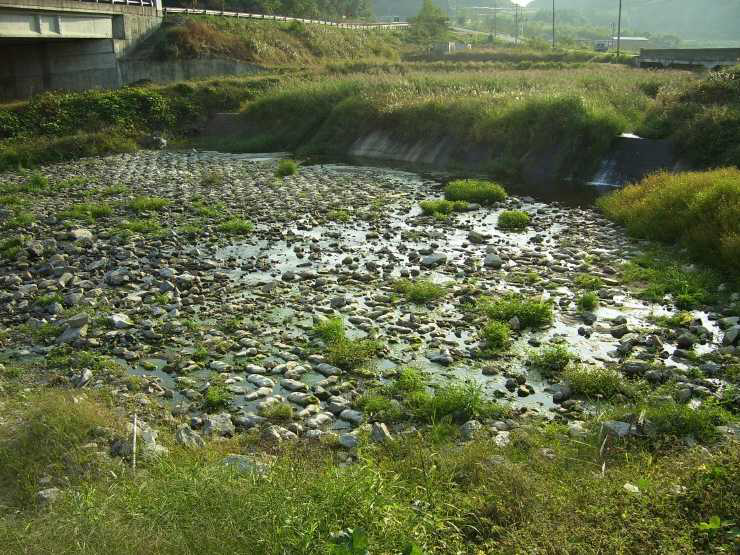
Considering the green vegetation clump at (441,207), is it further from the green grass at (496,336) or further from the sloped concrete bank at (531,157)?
the green grass at (496,336)

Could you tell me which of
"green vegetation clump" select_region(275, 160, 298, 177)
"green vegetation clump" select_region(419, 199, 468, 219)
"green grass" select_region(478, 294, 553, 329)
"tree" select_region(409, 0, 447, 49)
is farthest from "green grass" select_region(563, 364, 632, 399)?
"tree" select_region(409, 0, 447, 49)

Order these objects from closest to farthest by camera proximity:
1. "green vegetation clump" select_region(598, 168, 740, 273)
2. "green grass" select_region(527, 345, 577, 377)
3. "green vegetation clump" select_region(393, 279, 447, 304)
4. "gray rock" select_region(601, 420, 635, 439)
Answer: "gray rock" select_region(601, 420, 635, 439) → "green grass" select_region(527, 345, 577, 377) → "green vegetation clump" select_region(393, 279, 447, 304) → "green vegetation clump" select_region(598, 168, 740, 273)

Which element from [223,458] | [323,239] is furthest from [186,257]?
[223,458]

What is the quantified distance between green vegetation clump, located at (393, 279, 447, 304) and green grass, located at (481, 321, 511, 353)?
213 cm

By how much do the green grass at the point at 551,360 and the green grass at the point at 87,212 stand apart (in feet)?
52.2

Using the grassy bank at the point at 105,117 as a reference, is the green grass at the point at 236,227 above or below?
below

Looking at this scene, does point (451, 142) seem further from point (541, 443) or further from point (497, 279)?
point (541, 443)

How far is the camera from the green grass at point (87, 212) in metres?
21.8

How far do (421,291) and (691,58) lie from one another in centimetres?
5927

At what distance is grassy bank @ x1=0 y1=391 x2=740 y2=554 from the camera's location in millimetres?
5648

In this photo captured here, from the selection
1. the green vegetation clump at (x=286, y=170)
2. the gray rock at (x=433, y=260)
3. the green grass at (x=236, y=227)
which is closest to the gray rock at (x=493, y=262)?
the gray rock at (x=433, y=260)

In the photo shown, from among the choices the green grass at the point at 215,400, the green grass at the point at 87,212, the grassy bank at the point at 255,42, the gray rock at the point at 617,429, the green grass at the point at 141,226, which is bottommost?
the green grass at the point at 215,400

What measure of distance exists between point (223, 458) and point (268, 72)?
60710mm

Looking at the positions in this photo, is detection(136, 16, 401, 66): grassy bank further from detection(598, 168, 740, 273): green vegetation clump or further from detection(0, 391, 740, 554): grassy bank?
detection(0, 391, 740, 554): grassy bank
